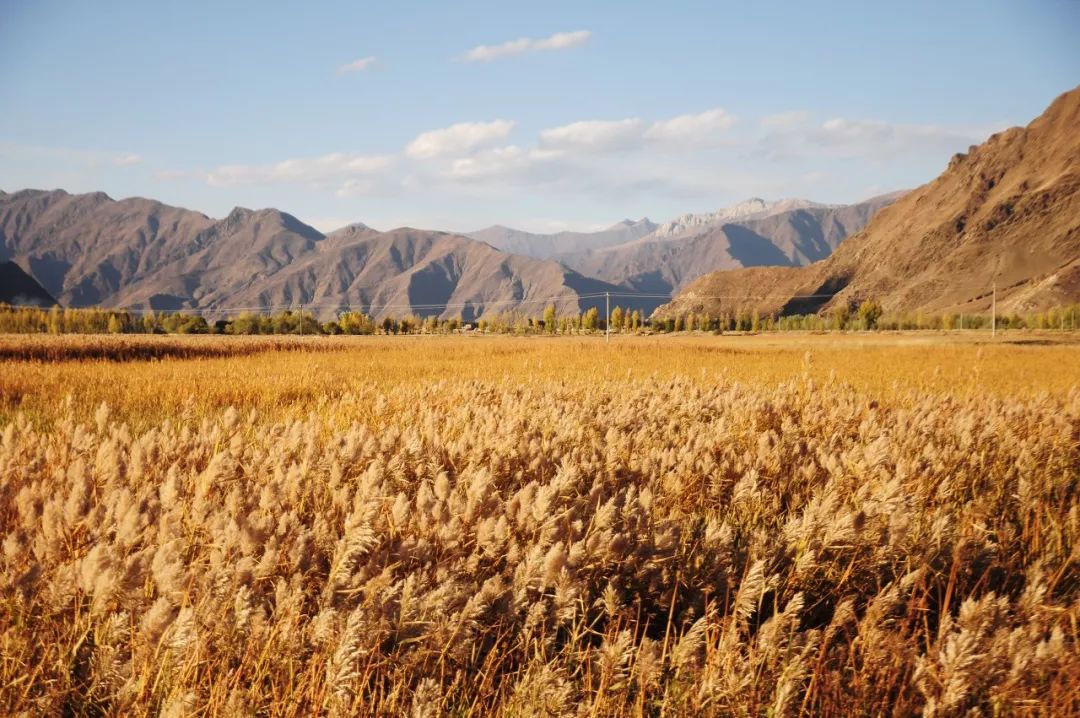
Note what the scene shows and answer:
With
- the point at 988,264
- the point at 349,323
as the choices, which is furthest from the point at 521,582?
the point at 988,264

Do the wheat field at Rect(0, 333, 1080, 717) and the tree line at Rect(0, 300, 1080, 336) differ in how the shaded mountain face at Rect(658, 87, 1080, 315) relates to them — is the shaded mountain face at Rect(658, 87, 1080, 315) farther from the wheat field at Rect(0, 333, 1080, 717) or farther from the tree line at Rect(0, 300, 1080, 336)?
the wheat field at Rect(0, 333, 1080, 717)

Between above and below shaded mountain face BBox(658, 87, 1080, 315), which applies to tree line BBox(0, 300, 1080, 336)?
below

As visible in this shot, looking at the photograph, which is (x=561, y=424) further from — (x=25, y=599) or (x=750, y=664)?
(x=25, y=599)

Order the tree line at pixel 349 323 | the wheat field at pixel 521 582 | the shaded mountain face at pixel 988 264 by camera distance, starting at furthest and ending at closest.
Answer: the shaded mountain face at pixel 988 264, the tree line at pixel 349 323, the wheat field at pixel 521 582

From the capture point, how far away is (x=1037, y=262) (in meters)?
166

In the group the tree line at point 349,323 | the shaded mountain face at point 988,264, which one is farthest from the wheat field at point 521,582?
the shaded mountain face at point 988,264

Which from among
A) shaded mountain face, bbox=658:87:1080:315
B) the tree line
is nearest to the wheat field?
the tree line

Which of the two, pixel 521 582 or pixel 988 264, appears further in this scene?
Result: pixel 988 264

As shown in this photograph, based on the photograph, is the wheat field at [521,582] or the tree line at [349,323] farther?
the tree line at [349,323]

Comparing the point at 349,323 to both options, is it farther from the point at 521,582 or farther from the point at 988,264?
the point at 988,264

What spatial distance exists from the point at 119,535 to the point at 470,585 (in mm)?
1123

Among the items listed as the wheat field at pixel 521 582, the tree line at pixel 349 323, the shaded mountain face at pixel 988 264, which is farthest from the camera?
the shaded mountain face at pixel 988 264

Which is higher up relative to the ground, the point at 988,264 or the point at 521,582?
the point at 988,264

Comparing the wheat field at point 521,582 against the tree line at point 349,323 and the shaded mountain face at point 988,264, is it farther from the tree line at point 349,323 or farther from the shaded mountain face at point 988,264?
the shaded mountain face at point 988,264
